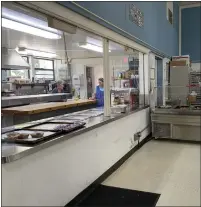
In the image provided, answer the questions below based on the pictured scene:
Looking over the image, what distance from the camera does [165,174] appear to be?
337cm

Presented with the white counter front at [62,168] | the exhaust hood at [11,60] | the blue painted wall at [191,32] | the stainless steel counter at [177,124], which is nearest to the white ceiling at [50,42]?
the exhaust hood at [11,60]

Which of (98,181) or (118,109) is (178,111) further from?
(98,181)

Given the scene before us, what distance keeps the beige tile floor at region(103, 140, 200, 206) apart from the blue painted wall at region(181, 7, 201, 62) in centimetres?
443

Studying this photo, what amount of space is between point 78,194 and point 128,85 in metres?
2.94

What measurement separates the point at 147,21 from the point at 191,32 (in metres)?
3.82

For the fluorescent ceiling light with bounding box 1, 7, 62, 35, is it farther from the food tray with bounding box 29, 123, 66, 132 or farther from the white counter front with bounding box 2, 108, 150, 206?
the white counter front with bounding box 2, 108, 150, 206

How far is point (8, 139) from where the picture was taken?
2164 millimetres

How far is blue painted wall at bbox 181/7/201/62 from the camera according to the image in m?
7.87

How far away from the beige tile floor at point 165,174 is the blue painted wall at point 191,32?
4434 millimetres

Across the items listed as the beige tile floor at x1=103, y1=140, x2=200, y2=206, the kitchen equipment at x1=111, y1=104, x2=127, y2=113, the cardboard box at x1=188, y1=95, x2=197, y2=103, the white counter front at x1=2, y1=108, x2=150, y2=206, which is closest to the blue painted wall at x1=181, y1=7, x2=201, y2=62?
the cardboard box at x1=188, y1=95, x2=197, y2=103

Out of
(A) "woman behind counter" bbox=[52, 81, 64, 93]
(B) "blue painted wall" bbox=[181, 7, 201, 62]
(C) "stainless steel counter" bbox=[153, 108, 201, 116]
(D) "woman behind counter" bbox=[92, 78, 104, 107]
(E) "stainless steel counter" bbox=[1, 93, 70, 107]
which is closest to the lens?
(E) "stainless steel counter" bbox=[1, 93, 70, 107]

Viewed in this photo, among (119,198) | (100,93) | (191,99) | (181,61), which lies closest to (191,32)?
(181,61)

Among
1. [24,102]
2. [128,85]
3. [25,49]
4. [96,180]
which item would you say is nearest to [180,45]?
[128,85]

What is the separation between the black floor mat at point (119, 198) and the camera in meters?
2.58
